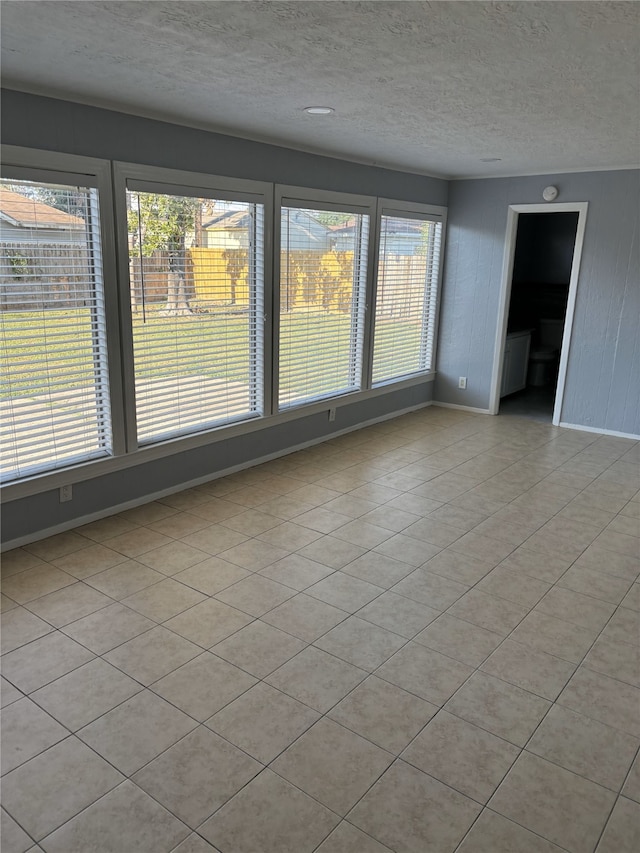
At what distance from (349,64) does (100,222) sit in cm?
167

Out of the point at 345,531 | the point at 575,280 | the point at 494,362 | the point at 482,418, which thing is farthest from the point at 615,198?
the point at 345,531

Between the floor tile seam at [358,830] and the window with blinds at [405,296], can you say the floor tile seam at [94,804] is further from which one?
the window with blinds at [405,296]

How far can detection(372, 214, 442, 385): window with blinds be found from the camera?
602 cm

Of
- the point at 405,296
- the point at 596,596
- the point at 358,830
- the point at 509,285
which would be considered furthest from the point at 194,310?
the point at 509,285

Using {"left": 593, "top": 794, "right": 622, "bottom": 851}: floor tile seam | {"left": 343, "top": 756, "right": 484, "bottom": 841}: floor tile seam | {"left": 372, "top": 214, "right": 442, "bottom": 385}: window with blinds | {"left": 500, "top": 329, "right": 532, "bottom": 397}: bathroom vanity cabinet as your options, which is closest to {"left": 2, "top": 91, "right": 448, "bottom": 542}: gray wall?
{"left": 372, "top": 214, "right": 442, "bottom": 385}: window with blinds

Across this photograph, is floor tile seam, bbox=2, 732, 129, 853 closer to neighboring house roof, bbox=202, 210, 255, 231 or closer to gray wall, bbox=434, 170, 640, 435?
neighboring house roof, bbox=202, 210, 255, 231

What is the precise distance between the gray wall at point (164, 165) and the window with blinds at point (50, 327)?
0.78ft

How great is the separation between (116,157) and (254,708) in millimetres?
2989

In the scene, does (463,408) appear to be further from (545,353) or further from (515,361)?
(545,353)

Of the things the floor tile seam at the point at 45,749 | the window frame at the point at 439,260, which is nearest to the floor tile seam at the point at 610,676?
the floor tile seam at the point at 45,749

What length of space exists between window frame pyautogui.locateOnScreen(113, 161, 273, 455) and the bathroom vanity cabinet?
355 cm

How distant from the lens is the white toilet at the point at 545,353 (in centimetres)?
796

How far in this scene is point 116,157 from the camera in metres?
3.55

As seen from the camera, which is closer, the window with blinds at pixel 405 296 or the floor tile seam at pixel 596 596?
the floor tile seam at pixel 596 596
